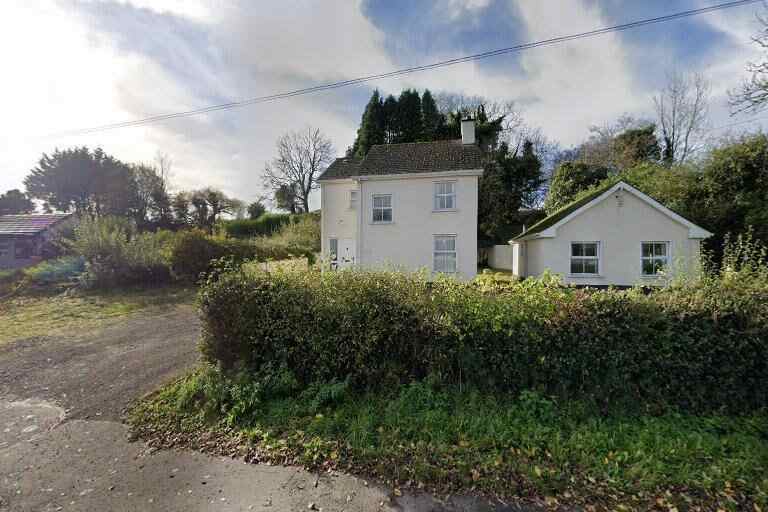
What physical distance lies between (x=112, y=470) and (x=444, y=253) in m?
12.9

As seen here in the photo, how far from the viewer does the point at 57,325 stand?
8211 mm

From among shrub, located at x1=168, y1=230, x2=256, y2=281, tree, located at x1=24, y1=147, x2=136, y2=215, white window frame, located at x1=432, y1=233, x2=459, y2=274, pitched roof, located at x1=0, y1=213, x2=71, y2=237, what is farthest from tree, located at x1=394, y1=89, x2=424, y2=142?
tree, located at x1=24, y1=147, x2=136, y2=215

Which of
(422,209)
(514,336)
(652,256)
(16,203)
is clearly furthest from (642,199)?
(16,203)

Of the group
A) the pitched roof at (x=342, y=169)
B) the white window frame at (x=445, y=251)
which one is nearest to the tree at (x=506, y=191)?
the pitched roof at (x=342, y=169)

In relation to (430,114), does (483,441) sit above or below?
below

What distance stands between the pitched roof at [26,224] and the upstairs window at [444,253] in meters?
27.5

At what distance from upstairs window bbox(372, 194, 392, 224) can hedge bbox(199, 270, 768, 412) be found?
35.6ft

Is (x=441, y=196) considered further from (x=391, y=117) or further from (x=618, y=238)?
(x=391, y=117)

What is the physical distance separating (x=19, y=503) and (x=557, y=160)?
1482 inches

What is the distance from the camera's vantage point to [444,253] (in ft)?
46.8

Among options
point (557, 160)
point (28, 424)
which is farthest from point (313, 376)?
point (557, 160)

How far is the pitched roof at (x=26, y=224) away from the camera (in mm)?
20484

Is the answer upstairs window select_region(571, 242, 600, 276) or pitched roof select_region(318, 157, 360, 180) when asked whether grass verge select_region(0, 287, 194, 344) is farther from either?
upstairs window select_region(571, 242, 600, 276)

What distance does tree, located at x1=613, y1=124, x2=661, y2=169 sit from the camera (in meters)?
23.4
